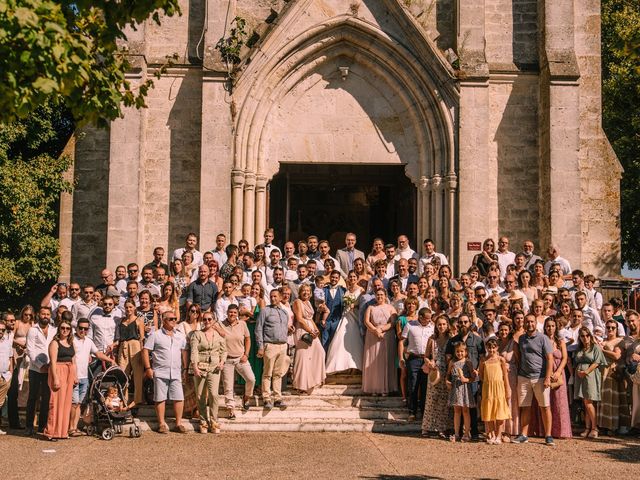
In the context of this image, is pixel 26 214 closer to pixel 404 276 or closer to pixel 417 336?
pixel 404 276

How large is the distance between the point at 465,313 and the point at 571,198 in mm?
4998

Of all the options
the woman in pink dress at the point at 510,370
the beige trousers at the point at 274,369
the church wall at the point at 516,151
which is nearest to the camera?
the woman in pink dress at the point at 510,370

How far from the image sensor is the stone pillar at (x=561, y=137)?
55.4 feet

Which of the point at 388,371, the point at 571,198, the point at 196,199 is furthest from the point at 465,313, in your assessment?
the point at 196,199

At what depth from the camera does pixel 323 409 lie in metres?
13.4

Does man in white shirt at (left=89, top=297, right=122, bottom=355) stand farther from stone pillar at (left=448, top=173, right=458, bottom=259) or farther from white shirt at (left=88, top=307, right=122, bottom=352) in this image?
stone pillar at (left=448, top=173, right=458, bottom=259)

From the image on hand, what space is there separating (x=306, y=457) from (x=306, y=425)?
1.86 metres

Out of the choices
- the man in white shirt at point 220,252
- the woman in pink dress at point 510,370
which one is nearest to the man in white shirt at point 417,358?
the woman in pink dress at point 510,370

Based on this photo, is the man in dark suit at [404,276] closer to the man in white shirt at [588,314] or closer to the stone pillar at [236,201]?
the man in white shirt at [588,314]

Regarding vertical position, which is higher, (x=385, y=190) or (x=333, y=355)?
(x=385, y=190)

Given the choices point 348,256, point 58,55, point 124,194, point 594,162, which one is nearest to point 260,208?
point 348,256

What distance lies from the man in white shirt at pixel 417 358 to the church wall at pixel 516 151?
5.05 metres

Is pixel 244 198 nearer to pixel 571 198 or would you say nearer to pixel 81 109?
pixel 571 198

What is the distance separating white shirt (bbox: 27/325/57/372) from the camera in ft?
42.4
